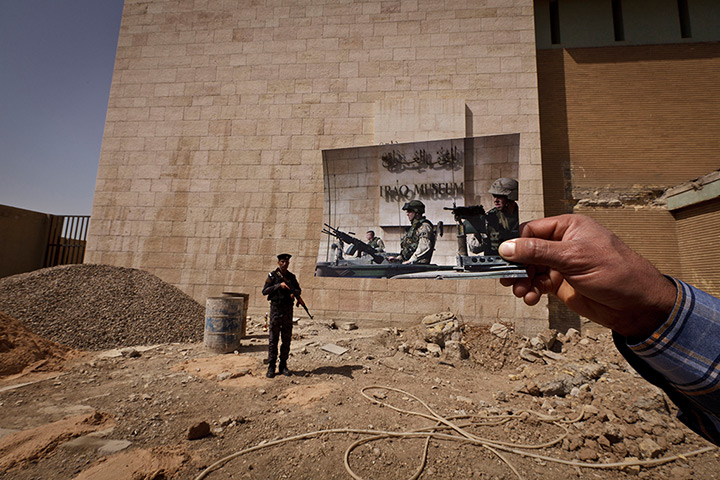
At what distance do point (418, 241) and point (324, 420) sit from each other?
2.33 metres

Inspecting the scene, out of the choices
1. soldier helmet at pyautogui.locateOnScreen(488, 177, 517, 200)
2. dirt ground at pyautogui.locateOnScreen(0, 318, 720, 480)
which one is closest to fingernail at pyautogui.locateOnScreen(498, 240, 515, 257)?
soldier helmet at pyautogui.locateOnScreen(488, 177, 517, 200)

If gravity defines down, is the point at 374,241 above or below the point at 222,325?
above

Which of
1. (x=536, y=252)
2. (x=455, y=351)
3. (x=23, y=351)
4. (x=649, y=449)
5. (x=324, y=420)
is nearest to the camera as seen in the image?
(x=536, y=252)

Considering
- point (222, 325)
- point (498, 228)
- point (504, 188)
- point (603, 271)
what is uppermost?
point (504, 188)

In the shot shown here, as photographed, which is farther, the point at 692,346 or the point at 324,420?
the point at 324,420

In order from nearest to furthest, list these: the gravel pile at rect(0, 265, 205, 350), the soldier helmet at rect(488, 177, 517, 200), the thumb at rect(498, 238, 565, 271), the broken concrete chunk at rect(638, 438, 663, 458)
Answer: the thumb at rect(498, 238, 565, 271)
the soldier helmet at rect(488, 177, 517, 200)
the broken concrete chunk at rect(638, 438, 663, 458)
the gravel pile at rect(0, 265, 205, 350)

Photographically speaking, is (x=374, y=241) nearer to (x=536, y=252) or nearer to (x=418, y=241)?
(x=418, y=241)

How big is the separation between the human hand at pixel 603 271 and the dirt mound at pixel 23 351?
7.15 metres

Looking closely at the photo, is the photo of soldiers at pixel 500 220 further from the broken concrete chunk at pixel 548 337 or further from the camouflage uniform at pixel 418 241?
the broken concrete chunk at pixel 548 337

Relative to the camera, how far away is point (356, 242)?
13.6 ft

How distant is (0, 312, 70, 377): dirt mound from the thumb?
7111mm

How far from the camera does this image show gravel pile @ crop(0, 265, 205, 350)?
6.16 meters

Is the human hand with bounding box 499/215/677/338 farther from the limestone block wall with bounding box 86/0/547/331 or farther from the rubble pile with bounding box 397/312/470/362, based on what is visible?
the limestone block wall with bounding box 86/0/547/331

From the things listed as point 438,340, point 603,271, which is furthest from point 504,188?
point 438,340
